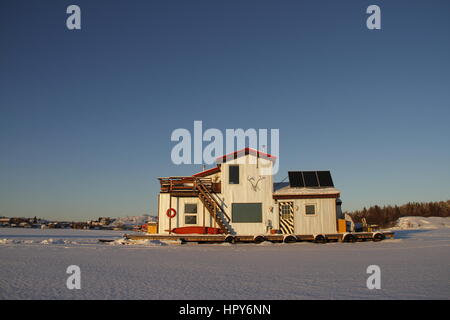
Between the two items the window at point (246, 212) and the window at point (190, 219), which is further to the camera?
the window at point (190, 219)

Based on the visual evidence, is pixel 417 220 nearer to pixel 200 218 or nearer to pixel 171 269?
pixel 200 218

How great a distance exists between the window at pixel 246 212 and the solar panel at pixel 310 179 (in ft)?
14.2

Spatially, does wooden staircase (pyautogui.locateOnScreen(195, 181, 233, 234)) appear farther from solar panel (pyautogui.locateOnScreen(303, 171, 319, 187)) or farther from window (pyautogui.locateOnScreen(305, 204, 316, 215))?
solar panel (pyautogui.locateOnScreen(303, 171, 319, 187))

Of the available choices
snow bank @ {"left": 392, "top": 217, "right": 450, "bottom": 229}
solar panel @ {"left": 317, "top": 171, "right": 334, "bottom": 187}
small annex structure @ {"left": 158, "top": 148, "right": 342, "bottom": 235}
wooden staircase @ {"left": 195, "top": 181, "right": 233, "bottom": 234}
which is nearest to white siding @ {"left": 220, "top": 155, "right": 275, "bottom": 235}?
small annex structure @ {"left": 158, "top": 148, "right": 342, "bottom": 235}

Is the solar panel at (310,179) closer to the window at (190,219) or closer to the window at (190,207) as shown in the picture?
the window at (190,207)

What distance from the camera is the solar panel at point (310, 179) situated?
24.7 meters

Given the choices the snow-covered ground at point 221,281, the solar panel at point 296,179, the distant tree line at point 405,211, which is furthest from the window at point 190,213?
the distant tree line at point 405,211

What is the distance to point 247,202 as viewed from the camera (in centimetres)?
2416

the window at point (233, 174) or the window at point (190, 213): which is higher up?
the window at point (233, 174)

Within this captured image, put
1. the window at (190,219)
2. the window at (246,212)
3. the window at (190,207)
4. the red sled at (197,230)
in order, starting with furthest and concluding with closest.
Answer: the window at (190,207)
the window at (190,219)
the window at (246,212)
the red sled at (197,230)

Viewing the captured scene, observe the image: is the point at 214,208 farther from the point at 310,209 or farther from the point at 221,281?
the point at 221,281

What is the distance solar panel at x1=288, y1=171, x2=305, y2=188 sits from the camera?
974 inches

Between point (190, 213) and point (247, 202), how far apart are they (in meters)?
4.49
